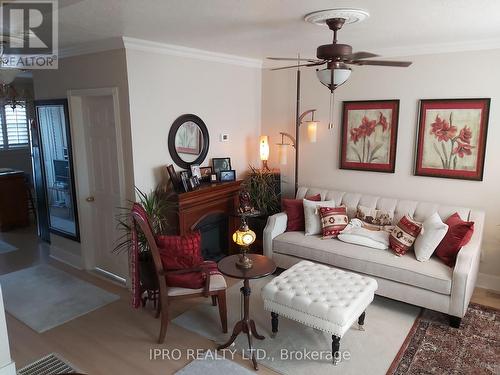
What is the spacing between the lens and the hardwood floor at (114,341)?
290 cm

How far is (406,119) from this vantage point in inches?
170

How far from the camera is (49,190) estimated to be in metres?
4.98

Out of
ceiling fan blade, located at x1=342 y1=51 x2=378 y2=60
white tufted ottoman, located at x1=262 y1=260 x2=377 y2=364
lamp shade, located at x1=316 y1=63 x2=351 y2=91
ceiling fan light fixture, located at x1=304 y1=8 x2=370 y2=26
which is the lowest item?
white tufted ottoman, located at x1=262 y1=260 x2=377 y2=364

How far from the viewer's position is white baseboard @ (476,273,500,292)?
13.4 feet

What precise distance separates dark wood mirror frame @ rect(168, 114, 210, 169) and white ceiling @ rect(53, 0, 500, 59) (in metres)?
0.80

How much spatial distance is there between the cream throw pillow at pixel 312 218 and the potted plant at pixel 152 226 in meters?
1.59

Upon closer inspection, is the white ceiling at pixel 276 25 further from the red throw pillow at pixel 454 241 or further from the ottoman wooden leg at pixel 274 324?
the ottoman wooden leg at pixel 274 324

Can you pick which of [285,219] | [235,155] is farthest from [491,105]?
[235,155]

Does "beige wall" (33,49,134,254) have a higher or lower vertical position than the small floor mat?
higher

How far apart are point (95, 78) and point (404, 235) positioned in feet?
11.9

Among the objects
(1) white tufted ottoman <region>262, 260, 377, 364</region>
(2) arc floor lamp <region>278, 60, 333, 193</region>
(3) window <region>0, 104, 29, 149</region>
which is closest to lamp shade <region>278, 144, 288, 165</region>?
(2) arc floor lamp <region>278, 60, 333, 193</region>

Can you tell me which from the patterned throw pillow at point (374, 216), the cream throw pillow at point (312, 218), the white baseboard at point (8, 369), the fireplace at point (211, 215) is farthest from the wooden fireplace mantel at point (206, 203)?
the white baseboard at point (8, 369)

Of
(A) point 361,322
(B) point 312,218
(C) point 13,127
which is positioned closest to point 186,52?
(B) point 312,218

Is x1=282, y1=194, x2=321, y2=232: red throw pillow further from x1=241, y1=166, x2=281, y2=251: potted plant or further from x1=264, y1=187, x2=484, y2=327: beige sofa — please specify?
x1=241, y1=166, x2=281, y2=251: potted plant
